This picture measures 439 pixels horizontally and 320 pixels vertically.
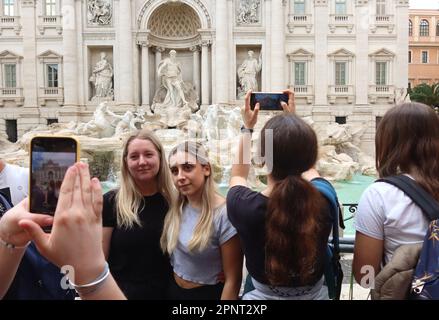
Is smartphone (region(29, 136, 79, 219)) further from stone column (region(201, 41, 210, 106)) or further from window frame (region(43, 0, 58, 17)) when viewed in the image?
window frame (region(43, 0, 58, 17))

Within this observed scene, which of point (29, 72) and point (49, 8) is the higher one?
point (49, 8)

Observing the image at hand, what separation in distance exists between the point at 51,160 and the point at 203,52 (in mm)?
20001

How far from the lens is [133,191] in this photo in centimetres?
222

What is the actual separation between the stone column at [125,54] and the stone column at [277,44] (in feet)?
24.8

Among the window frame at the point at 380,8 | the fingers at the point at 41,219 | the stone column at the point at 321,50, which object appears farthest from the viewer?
the window frame at the point at 380,8

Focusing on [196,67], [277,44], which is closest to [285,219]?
[277,44]

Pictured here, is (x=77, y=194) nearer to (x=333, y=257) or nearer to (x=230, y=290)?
(x=230, y=290)

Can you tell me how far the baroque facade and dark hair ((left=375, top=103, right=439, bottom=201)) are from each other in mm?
18217

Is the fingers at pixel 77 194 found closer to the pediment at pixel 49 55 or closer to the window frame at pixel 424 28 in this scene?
the pediment at pixel 49 55

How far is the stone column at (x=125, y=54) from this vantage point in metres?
19.7

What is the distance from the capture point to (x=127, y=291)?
2.13 meters

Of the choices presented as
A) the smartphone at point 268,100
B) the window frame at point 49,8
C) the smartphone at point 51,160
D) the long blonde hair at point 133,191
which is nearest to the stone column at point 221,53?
the window frame at point 49,8

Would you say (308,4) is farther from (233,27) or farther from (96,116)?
(96,116)

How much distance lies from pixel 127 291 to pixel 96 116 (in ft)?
48.9
